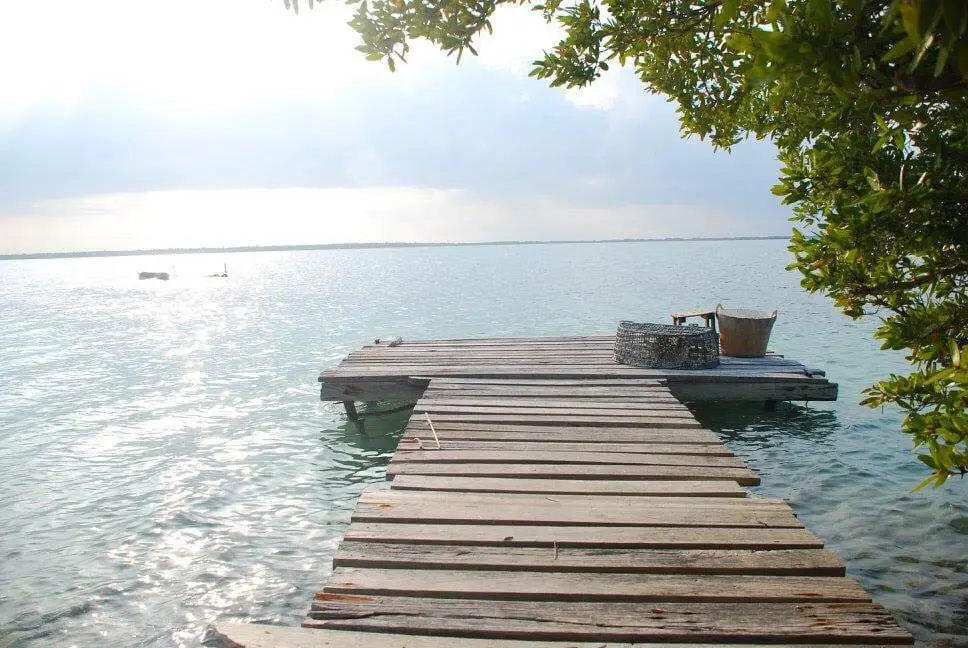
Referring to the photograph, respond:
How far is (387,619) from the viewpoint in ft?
10.2

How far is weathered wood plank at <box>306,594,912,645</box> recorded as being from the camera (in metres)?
2.98

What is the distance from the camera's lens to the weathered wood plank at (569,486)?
4703mm

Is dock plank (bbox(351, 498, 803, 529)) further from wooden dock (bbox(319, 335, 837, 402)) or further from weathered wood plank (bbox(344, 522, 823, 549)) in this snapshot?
wooden dock (bbox(319, 335, 837, 402))

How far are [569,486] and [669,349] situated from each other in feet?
16.8

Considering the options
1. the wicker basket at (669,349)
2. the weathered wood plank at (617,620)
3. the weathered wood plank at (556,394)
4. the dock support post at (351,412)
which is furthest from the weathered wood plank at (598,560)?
the dock support post at (351,412)

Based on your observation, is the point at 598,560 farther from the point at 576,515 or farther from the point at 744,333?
the point at 744,333

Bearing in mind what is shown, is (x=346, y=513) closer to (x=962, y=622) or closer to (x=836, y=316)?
(x=962, y=622)

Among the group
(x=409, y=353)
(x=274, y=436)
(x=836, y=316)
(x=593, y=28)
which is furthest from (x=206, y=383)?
(x=836, y=316)

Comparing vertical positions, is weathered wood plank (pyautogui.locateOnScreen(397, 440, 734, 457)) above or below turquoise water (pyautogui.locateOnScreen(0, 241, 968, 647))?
above

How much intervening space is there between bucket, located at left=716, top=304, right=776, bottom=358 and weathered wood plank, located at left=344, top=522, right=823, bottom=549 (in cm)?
697

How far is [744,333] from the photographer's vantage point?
10.6 m

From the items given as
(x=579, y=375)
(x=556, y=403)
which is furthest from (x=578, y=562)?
(x=579, y=375)

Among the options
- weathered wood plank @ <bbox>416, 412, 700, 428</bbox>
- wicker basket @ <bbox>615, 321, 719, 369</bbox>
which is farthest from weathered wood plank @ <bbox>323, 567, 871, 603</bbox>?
wicker basket @ <bbox>615, 321, 719, 369</bbox>

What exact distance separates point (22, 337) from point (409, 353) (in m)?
23.7
